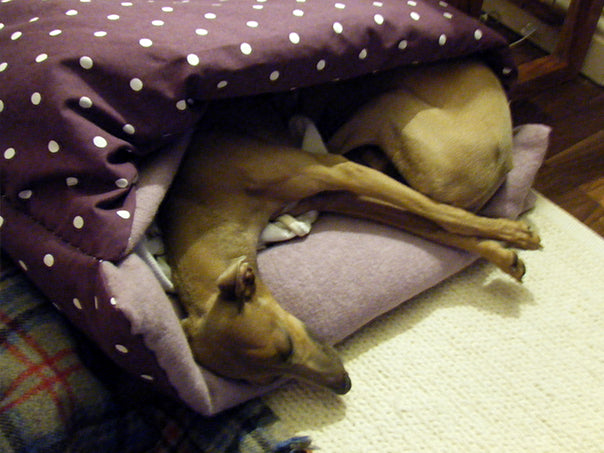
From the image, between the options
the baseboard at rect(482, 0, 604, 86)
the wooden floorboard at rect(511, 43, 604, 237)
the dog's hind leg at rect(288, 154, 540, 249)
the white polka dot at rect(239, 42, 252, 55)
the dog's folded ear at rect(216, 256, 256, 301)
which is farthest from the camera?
the baseboard at rect(482, 0, 604, 86)

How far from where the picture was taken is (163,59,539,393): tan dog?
54.1 inches

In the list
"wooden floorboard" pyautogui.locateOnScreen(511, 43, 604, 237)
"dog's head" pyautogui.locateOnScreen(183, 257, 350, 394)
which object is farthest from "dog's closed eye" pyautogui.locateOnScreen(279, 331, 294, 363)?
"wooden floorboard" pyautogui.locateOnScreen(511, 43, 604, 237)

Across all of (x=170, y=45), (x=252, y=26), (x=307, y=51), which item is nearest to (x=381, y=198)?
(x=307, y=51)

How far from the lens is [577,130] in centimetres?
221

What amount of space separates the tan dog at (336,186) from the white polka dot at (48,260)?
0.28 metres

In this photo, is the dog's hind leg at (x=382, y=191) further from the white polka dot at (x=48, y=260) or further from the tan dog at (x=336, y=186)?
the white polka dot at (x=48, y=260)

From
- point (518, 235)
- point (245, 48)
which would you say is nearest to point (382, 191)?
point (518, 235)

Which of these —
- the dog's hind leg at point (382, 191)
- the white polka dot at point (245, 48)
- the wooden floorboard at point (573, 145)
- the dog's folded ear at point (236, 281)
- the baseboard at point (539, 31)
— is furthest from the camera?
the baseboard at point (539, 31)

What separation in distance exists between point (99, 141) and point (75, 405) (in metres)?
0.56

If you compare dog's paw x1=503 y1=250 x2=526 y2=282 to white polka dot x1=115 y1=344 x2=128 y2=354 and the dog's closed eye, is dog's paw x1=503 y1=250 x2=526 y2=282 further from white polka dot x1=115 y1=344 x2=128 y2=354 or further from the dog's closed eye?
white polka dot x1=115 y1=344 x2=128 y2=354

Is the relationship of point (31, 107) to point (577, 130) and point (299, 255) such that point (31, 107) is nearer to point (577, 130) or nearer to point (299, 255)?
point (299, 255)

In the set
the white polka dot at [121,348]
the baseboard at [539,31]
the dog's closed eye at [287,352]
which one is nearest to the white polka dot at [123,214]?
the white polka dot at [121,348]

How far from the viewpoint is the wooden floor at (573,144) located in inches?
77.3

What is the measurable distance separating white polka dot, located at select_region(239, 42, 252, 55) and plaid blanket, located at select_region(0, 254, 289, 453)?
2.40 ft
